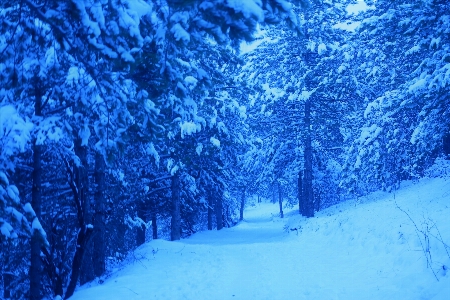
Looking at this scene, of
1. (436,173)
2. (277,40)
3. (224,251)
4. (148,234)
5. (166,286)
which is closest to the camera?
(166,286)

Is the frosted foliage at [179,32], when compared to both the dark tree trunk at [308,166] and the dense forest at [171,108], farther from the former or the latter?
the dark tree trunk at [308,166]

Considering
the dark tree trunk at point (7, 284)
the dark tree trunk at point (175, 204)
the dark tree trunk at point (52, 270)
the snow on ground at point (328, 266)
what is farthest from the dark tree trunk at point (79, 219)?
the dark tree trunk at point (175, 204)

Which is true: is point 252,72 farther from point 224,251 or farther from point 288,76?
point 224,251

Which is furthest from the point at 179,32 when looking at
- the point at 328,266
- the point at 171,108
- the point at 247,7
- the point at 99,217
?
the point at 328,266

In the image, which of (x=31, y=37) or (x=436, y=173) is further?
(x=436, y=173)

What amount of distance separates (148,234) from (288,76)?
27.8m

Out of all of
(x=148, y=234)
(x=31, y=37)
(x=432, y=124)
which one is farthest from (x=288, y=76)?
(x=148, y=234)

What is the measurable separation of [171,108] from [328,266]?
6648 mm

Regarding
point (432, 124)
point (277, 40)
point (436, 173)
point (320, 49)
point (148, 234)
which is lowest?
point (148, 234)

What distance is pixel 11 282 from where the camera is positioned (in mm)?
10055

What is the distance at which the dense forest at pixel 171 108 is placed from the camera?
4488mm

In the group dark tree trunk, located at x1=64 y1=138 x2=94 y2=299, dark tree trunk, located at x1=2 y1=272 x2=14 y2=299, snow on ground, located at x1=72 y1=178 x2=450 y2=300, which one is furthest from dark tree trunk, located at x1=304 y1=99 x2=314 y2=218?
dark tree trunk, located at x1=2 y1=272 x2=14 y2=299

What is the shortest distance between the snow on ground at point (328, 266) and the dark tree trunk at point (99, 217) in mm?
741

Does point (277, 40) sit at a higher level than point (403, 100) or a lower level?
higher
